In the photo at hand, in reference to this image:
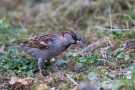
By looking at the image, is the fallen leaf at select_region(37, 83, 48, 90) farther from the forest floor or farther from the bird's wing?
the bird's wing

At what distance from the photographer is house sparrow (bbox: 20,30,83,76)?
4.76 metres

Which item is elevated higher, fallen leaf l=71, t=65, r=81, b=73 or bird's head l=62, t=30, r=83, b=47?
bird's head l=62, t=30, r=83, b=47

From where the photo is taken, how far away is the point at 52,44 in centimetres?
482

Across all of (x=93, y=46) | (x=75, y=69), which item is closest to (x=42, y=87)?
(x=75, y=69)

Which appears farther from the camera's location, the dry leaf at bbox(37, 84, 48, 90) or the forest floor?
the forest floor

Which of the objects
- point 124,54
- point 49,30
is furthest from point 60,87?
point 49,30

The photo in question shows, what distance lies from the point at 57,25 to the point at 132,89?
12.0ft

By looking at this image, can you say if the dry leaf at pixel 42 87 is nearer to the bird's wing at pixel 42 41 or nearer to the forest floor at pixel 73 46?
the forest floor at pixel 73 46

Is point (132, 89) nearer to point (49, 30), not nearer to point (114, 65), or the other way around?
point (114, 65)

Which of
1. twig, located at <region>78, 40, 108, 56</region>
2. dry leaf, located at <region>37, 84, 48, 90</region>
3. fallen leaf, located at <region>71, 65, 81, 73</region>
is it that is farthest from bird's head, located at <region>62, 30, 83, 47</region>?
dry leaf, located at <region>37, 84, 48, 90</region>

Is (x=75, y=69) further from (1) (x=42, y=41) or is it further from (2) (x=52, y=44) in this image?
(1) (x=42, y=41)

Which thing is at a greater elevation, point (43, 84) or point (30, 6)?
point (30, 6)

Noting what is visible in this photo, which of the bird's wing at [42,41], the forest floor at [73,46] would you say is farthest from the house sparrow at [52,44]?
the forest floor at [73,46]

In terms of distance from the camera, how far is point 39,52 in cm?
491
